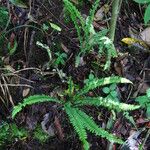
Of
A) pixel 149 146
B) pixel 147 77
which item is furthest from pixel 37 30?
pixel 149 146

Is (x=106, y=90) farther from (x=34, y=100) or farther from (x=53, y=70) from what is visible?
(x=34, y=100)

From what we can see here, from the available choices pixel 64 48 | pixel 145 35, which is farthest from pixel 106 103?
pixel 145 35

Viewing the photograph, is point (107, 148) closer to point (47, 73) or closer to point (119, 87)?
point (119, 87)

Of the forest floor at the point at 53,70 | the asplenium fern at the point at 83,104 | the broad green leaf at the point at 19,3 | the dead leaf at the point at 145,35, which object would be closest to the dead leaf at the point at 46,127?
the forest floor at the point at 53,70

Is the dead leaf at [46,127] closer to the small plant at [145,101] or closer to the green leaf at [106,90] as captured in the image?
the green leaf at [106,90]

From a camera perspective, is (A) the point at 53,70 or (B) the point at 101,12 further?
(B) the point at 101,12

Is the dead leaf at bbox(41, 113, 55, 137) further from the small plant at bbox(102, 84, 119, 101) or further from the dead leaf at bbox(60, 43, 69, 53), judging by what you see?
the dead leaf at bbox(60, 43, 69, 53)
